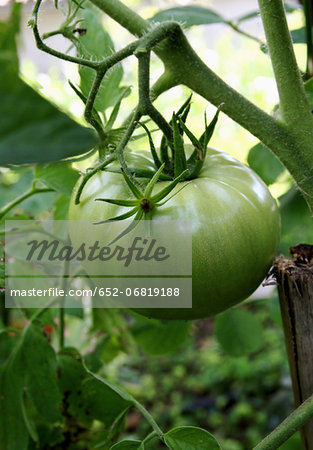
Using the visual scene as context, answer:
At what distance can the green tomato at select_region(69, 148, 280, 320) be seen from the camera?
37 centimetres

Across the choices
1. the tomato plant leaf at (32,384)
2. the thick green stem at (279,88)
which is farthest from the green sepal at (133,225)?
the tomato plant leaf at (32,384)

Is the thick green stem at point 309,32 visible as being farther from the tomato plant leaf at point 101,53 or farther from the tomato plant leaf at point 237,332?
the tomato plant leaf at point 237,332

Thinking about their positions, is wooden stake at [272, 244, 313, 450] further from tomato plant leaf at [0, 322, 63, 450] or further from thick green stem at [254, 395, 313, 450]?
tomato plant leaf at [0, 322, 63, 450]

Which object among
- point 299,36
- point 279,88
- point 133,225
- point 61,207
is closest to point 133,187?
point 133,225

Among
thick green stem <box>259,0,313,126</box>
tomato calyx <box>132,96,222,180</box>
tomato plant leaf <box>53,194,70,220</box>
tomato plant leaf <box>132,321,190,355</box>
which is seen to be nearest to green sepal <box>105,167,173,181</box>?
tomato calyx <box>132,96,222,180</box>

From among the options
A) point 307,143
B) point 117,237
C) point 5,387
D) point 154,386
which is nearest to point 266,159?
point 307,143

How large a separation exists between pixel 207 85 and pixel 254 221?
118 mm

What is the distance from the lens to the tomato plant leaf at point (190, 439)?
372 mm

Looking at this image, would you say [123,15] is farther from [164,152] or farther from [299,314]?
[299,314]

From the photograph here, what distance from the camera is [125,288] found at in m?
0.40

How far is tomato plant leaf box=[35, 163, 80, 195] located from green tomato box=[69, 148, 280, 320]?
12cm

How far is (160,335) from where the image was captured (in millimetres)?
729

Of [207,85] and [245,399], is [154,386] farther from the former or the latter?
[207,85]

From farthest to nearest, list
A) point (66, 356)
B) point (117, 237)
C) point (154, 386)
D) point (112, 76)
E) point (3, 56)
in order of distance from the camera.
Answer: point (154, 386) → point (66, 356) → point (112, 76) → point (117, 237) → point (3, 56)
